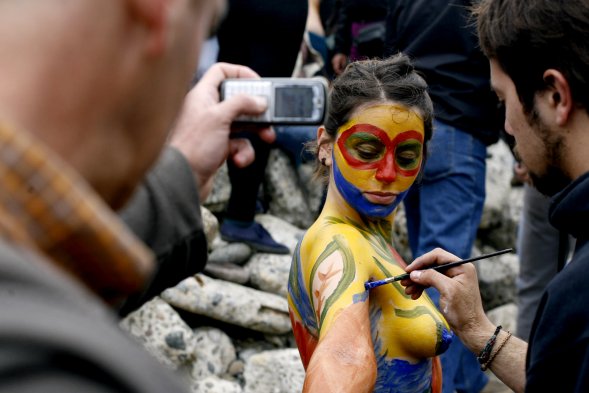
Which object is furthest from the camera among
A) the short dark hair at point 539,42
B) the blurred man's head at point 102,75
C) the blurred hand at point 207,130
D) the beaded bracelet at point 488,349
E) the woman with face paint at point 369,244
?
the woman with face paint at point 369,244

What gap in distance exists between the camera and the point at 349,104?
2.98 m

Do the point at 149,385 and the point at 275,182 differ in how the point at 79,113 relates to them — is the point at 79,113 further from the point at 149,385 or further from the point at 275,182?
the point at 275,182

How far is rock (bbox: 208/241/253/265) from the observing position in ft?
17.3

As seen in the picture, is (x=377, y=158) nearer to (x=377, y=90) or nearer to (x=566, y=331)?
(x=377, y=90)

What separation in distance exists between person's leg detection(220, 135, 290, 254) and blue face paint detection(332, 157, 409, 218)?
6.56ft

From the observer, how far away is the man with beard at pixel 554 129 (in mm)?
1830

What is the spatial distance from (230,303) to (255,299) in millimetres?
167

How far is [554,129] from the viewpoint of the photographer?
2086 mm

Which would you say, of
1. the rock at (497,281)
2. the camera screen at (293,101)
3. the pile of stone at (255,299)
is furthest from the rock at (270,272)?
the camera screen at (293,101)

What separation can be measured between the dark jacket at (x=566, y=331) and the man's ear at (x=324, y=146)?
1.25 metres

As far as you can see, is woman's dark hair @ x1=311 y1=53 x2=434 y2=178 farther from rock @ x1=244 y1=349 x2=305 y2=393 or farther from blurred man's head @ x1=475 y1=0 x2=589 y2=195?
rock @ x1=244 y1=349 x2=305 y2=393

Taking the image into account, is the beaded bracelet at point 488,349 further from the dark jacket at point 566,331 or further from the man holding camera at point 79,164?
the man holding camera at point 79,164

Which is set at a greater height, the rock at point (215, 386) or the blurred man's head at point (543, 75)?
the blurred man's head at point (543, 75)

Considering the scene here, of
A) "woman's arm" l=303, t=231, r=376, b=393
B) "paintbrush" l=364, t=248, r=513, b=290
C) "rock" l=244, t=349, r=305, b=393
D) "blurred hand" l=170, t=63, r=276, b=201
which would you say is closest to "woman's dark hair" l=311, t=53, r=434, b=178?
"woman's arm" l=303, t=231, r=376, b=393
